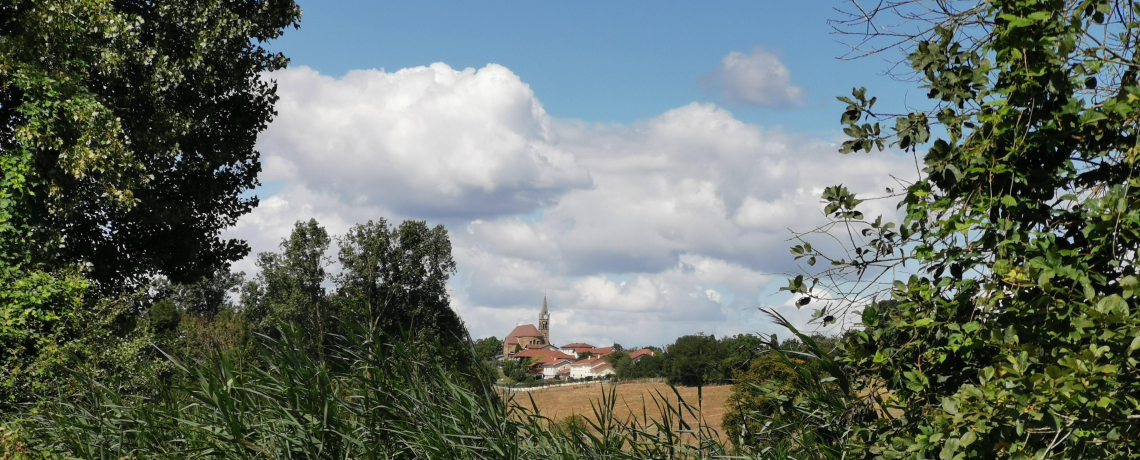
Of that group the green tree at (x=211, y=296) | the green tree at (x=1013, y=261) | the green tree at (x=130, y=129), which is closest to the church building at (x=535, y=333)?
the green tree at (x=211, y=296)

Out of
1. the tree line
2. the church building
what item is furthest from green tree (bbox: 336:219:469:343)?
the church building

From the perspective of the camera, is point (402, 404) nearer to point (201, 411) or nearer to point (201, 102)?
point (201, 411)

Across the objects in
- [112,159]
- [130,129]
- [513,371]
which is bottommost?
[513,371]

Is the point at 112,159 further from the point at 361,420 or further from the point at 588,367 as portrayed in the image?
the point at 588,367

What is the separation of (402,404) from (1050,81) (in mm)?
3472

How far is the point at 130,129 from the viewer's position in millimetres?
14984

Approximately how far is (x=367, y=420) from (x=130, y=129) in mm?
12985

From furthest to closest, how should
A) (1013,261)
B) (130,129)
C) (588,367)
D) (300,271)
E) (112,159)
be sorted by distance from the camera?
1. (588,367)
2. (300,271)
3. (130,129)
4. (112,159)
5. (1013,261)

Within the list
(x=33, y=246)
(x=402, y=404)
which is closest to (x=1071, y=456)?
(x=402, y=404)

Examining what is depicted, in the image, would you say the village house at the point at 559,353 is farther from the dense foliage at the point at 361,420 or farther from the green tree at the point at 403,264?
the dense foliage at the point at 361,420

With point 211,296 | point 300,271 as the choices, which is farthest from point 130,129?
point 211,296

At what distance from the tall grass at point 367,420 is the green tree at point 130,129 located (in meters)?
8.70

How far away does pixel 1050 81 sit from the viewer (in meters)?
3.42

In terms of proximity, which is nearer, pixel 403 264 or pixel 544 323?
pixel 403 264
